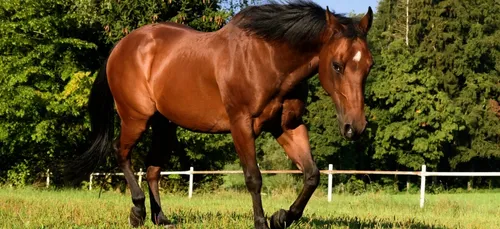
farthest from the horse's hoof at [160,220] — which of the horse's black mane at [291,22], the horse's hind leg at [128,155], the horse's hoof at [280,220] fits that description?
the horse's black mane at [291,22]

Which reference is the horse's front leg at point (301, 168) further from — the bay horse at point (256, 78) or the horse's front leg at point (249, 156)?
the horse's front leg at point (249, 156)

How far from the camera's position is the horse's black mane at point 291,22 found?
6.50 metres

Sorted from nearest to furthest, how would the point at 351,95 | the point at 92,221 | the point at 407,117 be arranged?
the point at 351,95 → the point at 92,221 → the point at 407,117

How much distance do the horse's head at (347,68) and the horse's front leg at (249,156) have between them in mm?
901

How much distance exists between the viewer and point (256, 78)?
6648 millimetres

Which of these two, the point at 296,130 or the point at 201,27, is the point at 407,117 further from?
the point at 296,130

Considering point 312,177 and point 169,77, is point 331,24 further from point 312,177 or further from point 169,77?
point 169,77

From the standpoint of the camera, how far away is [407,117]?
44.7 meters

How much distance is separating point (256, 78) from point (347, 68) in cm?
102

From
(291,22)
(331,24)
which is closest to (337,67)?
(331,24)

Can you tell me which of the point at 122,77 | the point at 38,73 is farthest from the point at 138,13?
the point at 122,77

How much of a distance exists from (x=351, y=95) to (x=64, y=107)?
2155 cm

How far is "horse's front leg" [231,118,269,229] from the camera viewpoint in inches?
261

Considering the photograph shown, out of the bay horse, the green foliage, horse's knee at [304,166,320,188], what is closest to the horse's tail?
the bay horse
